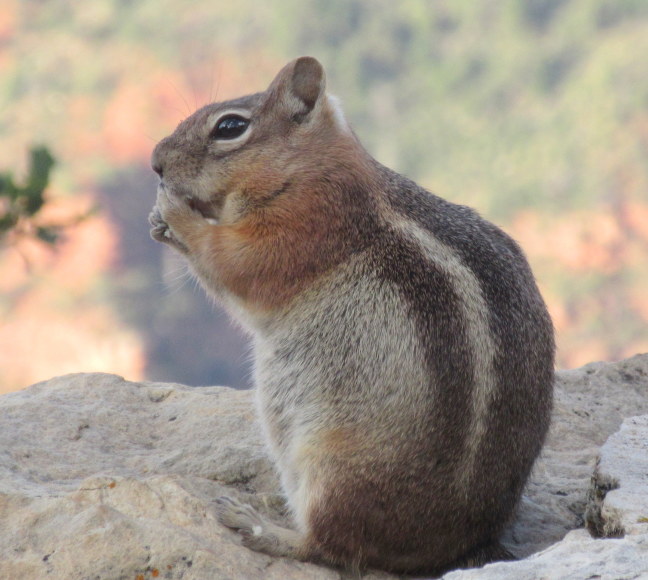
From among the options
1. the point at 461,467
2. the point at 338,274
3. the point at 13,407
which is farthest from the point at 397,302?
the point at 13,407

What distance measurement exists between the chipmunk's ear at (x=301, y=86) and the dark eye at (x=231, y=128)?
20 cm

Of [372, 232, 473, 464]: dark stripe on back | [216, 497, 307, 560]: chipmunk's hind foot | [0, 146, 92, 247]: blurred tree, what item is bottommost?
[216, 497, 307, 560]: chipmunk's hind foot

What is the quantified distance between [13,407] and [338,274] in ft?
6.15

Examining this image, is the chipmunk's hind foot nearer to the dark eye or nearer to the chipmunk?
the chipmunk

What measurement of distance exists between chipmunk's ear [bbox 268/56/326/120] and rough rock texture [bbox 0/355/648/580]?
1.59m

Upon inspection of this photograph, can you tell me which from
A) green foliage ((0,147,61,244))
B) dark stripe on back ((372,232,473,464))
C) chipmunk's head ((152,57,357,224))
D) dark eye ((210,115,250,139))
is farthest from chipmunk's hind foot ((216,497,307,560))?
green foliage ((0,147,61,244))

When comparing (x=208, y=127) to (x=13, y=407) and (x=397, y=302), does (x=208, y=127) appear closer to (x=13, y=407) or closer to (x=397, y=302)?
(x=397, y=302)

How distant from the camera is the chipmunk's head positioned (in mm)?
4277

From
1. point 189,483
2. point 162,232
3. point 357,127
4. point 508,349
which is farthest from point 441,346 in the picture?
point 357,127

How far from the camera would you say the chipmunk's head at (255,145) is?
4.28 meters

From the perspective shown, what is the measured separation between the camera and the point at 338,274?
159 inches

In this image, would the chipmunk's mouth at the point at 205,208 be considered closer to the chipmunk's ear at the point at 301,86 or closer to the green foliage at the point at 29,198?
the chipmunk's ear at the point at 301,86

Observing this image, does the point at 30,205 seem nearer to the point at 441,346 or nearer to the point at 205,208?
the point at 205,208

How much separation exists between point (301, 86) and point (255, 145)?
1.16 feet
